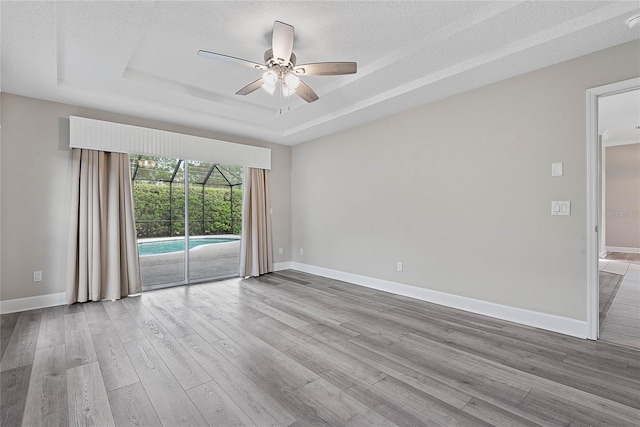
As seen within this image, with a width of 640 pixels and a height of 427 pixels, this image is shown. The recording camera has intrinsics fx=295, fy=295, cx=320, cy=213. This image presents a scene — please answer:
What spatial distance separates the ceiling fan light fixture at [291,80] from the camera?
2682 millimetres

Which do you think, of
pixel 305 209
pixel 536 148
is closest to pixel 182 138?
pixel 305 209

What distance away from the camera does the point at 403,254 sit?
411 cm

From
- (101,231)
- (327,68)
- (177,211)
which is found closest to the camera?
(327,68)

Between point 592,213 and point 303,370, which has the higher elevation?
point 592,213

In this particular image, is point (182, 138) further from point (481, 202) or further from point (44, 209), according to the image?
point (481, 202)

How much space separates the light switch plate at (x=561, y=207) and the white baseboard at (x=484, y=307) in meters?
0.99

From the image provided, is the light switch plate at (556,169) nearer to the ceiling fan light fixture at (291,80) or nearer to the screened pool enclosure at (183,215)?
the ceiling fan light fixture at (291,80)

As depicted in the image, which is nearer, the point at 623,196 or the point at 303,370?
the point at 303,370

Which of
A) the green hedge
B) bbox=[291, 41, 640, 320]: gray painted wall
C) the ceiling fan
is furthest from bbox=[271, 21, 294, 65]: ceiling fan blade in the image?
the green hedge

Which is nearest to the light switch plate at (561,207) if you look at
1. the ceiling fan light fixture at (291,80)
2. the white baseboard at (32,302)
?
the ceiling fan light fixture at (291,80)

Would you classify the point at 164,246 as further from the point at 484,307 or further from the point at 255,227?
the point at 484,307

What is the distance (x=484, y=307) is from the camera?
3.30m

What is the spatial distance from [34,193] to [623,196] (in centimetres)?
1180

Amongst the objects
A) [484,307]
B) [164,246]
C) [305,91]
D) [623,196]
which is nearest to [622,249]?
[623,196]
